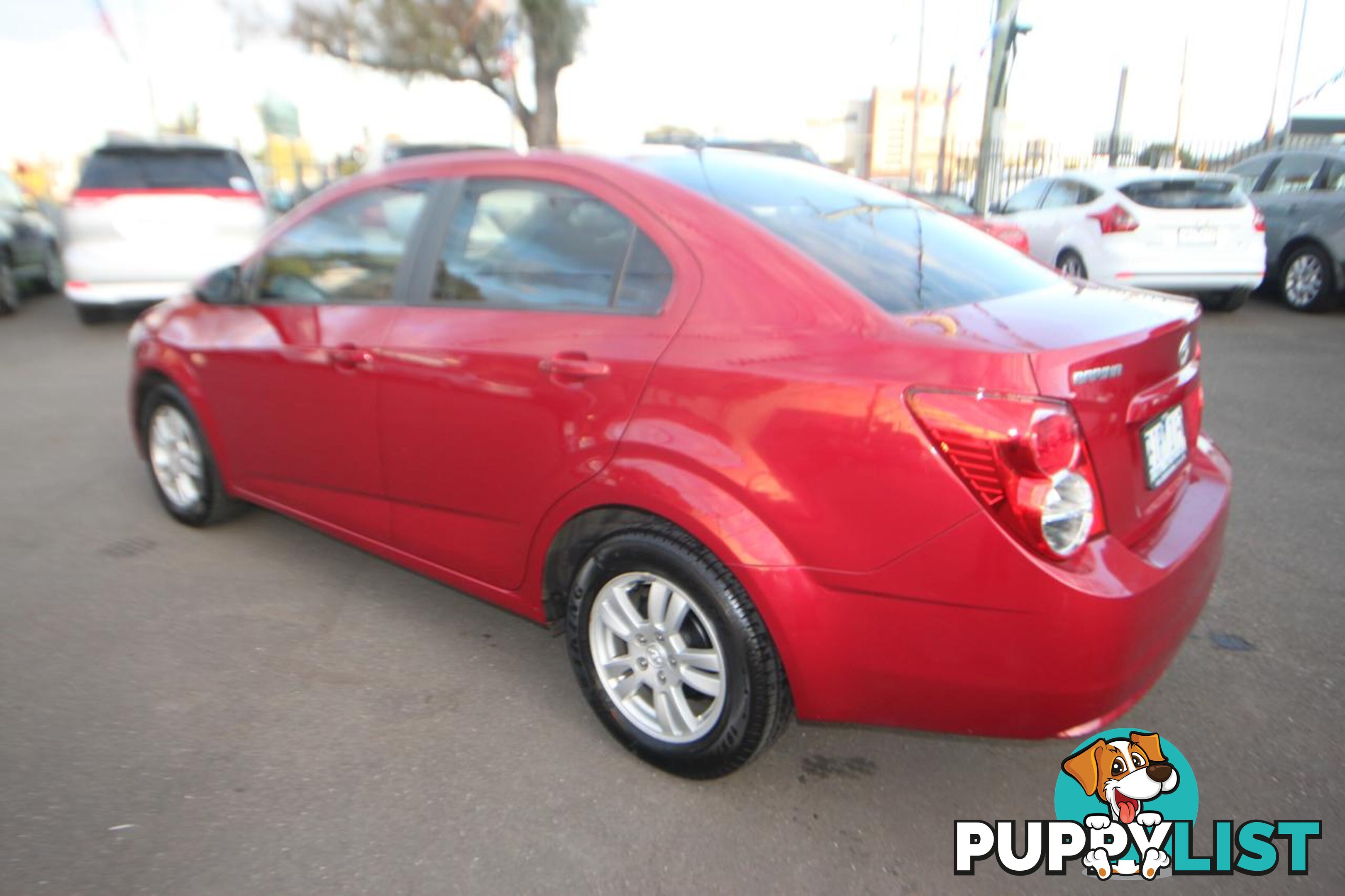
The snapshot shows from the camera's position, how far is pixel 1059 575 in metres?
2.02

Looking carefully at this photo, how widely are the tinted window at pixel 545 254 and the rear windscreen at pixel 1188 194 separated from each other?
321 inches

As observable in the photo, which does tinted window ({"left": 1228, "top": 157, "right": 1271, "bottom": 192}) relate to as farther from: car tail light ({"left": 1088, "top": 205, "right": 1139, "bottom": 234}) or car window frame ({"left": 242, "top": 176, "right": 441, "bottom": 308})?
car window frame ({"left": 242, "top": 176, "right": 441, "bottom": 308})

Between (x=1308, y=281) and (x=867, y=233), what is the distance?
9082 mm

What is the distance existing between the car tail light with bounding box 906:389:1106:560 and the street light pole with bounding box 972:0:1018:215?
12295 mm

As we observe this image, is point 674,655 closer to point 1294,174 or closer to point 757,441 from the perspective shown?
point 757,441

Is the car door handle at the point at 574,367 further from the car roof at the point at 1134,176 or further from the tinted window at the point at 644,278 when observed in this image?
the car roof at the point at 1134,176

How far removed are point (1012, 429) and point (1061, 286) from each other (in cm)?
101

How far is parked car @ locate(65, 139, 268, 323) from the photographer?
919cm

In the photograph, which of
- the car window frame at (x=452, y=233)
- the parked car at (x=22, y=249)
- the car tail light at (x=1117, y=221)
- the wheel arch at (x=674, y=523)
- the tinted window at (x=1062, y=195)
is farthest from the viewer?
the parked car at (x=22, y=249)

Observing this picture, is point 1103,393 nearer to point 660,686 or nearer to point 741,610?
point 741,610

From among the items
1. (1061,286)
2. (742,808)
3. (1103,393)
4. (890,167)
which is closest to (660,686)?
(742,808)

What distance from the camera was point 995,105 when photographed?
43.9 feet

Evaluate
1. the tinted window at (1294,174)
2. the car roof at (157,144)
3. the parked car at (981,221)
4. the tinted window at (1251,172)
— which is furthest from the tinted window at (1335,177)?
the car roof at (157,144)

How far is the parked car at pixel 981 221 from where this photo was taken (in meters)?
4.09
